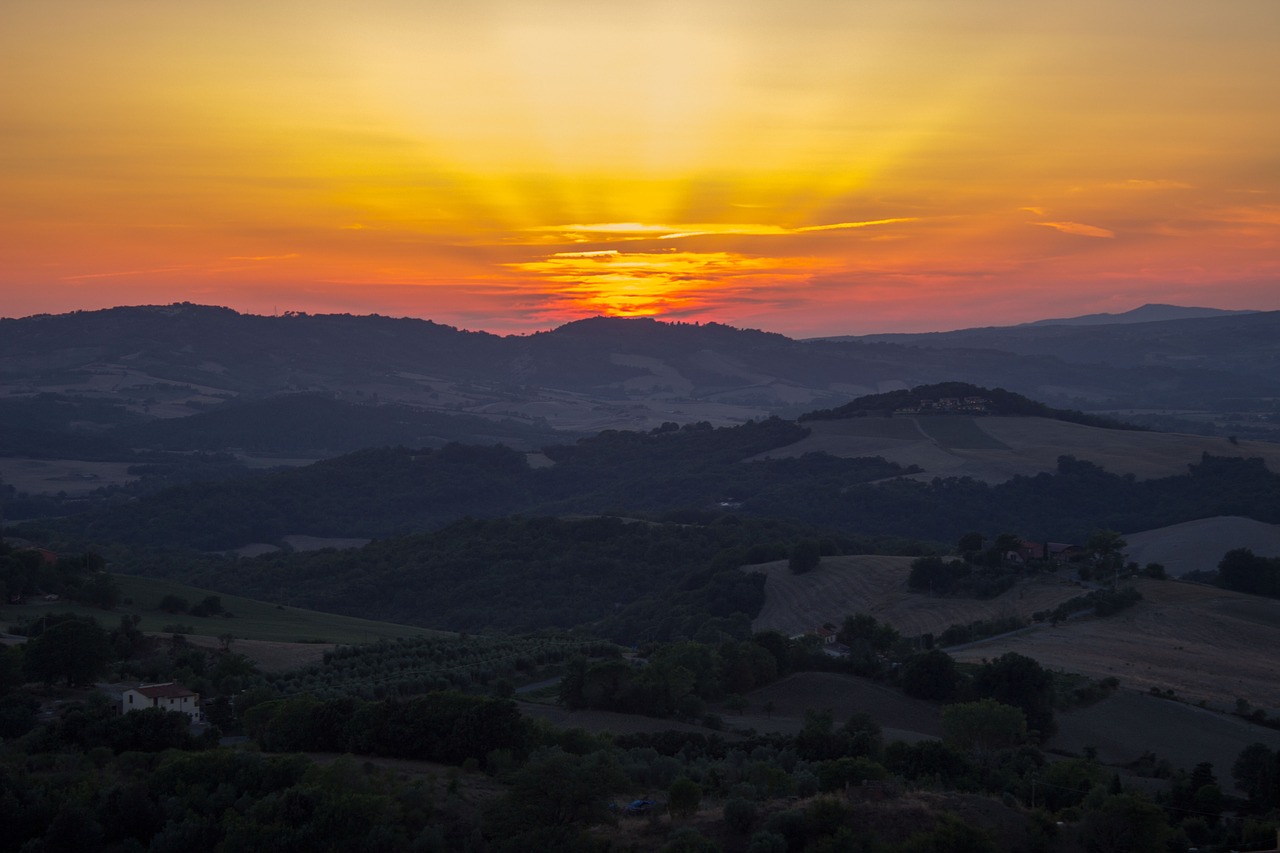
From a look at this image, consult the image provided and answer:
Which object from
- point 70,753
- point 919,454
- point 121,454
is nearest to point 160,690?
point 70,753

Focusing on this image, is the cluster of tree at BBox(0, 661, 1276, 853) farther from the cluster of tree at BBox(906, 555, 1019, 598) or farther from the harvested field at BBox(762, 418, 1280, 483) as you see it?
the harvested field at BBox(762, 418, 1280, 483)

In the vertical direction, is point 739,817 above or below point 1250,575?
above

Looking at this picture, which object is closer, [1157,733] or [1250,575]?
[1157,733]

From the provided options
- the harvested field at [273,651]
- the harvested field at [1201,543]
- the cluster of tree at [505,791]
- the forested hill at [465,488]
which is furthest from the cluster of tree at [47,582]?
the harvested field at [1201,543]

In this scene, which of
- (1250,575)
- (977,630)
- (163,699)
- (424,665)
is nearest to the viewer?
(163,699)

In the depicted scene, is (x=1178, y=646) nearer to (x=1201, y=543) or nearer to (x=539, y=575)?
(x=1201, y=543)

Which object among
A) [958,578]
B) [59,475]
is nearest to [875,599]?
[958,578]

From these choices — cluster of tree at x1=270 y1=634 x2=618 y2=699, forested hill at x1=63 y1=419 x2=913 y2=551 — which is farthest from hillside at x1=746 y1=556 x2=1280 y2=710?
forested hill at x1=63 y1=419 x2=913 y2=551

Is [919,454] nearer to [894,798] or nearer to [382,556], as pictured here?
[382,556]
